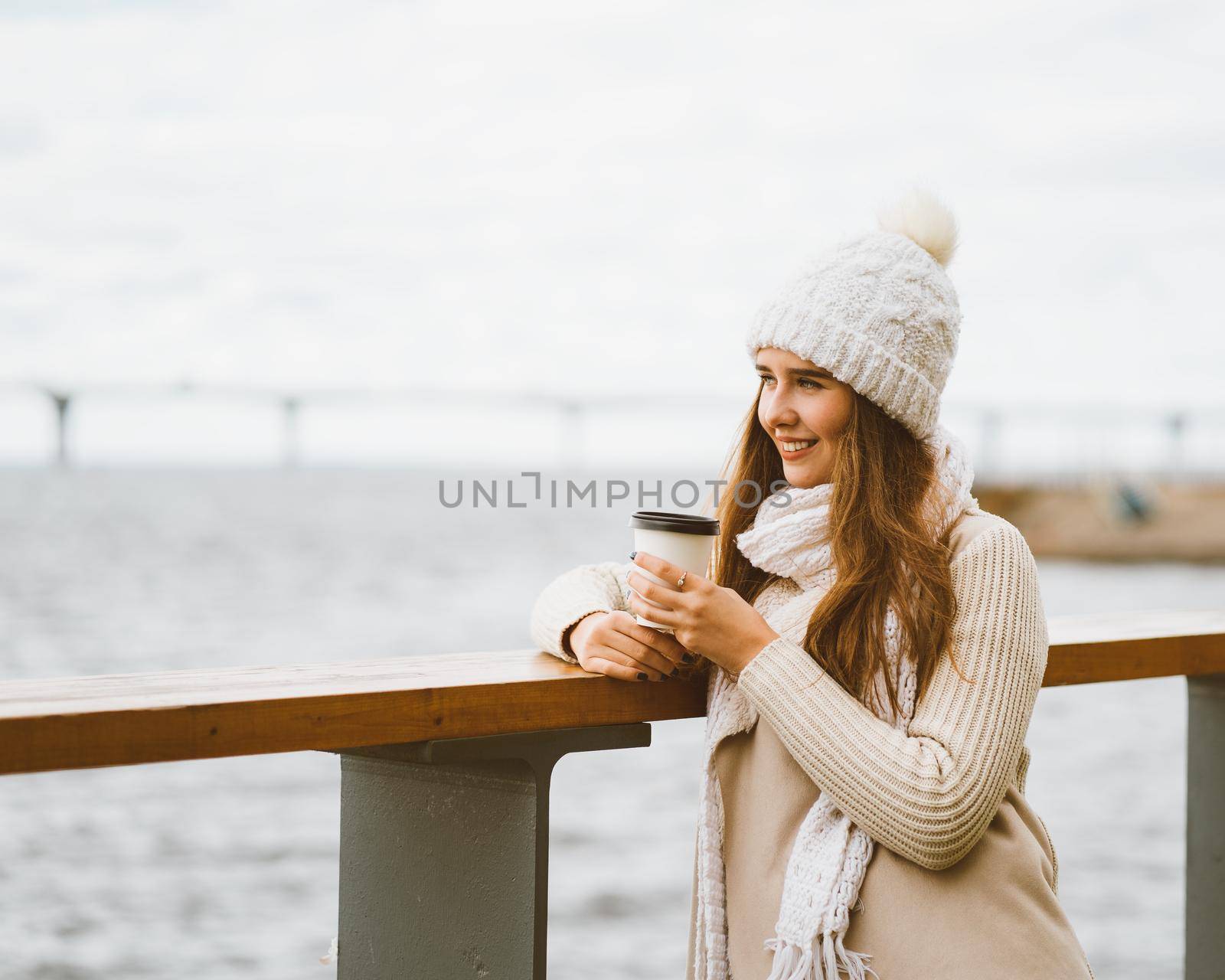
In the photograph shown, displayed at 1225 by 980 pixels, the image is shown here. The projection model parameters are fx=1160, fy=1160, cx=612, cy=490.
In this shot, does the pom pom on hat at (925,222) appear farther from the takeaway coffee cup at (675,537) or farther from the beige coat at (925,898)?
the takeaway coffee cup at (675,537)

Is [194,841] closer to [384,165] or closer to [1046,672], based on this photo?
[1046,672]

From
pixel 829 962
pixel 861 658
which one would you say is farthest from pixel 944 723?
pixel 829 962

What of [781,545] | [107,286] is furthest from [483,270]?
[781,545]

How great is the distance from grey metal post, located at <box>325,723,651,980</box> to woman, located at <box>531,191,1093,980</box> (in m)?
0.17

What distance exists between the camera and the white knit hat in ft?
4.99

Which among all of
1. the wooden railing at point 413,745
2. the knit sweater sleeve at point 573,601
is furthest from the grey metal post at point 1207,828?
the knit sweater sleeve at point 573,601

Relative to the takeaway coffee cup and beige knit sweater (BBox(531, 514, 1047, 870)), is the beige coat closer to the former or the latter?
beige knit sweater (BBox(531, 514, 1047, 870))

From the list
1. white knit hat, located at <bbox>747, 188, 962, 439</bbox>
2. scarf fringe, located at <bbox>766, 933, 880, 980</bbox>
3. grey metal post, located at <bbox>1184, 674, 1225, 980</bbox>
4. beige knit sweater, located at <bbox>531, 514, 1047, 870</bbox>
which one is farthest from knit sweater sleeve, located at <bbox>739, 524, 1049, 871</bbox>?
grey metal post, located at <bbox>1184, 674, 1225, 980</bbox>

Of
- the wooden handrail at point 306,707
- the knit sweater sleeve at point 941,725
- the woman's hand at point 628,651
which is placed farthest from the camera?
the woman's hand at point 628,651

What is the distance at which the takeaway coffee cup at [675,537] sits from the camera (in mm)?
1350

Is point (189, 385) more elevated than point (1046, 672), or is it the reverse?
point (1046, 672)

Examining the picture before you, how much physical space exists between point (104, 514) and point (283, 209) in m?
19.8

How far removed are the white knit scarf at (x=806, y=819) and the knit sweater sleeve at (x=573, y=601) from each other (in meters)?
0.20

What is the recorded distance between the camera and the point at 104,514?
61031 mm
